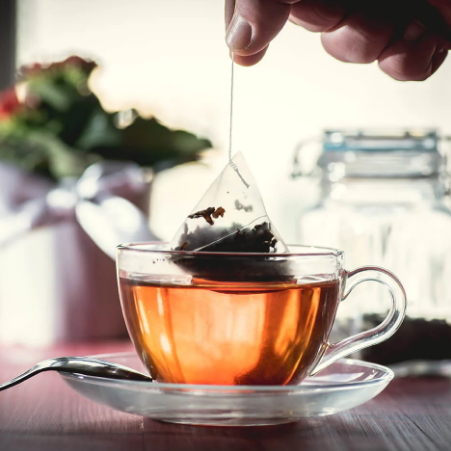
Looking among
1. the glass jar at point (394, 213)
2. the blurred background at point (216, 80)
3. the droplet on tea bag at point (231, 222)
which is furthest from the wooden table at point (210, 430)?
the blurred background at point (216, 80)

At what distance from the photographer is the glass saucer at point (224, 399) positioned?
0.48 meters

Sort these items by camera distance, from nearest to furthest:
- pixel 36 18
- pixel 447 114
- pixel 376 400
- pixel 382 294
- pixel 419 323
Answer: pixel 376 400 → pixel 419 323 → pixel 382 294 → pixel 36 18 → pixel 447 114

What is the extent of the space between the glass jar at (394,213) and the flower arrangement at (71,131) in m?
0.24

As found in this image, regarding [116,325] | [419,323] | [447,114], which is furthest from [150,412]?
[447,114]

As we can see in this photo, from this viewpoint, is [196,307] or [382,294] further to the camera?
[382,294]

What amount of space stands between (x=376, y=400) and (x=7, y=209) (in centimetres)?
63

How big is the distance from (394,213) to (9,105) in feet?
2.03

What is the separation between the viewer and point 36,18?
169cm

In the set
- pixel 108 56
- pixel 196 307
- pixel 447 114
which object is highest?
pixel 108 56

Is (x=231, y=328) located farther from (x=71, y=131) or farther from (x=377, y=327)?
(x=71, y=131)

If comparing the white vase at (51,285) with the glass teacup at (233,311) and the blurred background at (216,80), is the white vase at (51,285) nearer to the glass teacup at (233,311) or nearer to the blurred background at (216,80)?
the glass teacup at (233,311)

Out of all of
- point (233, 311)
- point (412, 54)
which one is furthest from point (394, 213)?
point (233, 311)

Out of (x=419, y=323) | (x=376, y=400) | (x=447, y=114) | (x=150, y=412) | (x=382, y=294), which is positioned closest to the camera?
(x=150, y=412)

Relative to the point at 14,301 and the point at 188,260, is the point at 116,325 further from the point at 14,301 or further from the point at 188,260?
the point at 188,260
